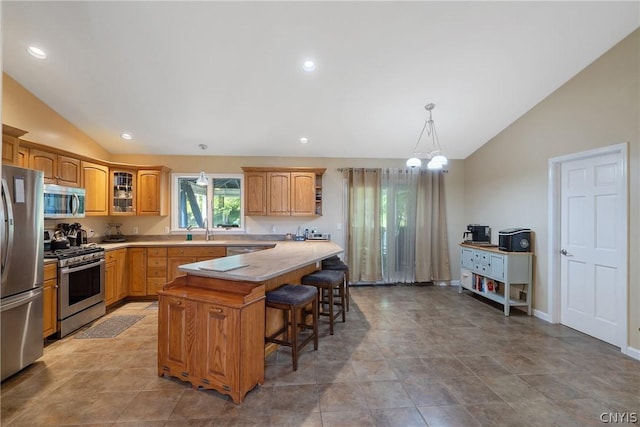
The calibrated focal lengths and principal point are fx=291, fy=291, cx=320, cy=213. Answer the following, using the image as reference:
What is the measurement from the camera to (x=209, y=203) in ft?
17.7

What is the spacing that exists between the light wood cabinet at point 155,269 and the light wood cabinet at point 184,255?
8cm

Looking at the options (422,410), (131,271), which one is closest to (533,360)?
(422,410)

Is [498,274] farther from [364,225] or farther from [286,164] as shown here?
[286,164]

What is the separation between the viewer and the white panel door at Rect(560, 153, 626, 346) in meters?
3.10

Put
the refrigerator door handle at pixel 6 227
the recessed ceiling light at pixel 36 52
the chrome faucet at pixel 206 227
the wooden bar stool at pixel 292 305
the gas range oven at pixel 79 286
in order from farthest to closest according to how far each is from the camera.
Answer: the chrome faucet at pixel 206 227 → the gas range oven at pixel 79 286 → the recessed ceiling light at pixel 36 52 → the wooden bar stool at pixel 292 305 → the refrigerator door handle at pixel 6 227

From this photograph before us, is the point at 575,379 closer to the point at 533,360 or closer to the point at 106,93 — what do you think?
the point at 533,360

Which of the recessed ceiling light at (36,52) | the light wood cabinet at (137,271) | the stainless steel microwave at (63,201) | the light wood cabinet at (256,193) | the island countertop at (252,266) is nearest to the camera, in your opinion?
the island countertop at (252,266)

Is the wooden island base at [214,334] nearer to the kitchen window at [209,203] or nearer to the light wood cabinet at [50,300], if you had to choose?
the light wood cabinet at [50,300]

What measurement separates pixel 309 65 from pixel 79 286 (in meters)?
3.76

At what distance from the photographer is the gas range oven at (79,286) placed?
3.27 metres

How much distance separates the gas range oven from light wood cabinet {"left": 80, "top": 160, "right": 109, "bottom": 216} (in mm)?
789

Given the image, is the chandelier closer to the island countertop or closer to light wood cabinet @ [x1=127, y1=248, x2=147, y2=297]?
the island countertop

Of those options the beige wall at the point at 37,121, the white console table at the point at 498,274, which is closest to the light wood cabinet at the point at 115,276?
the beige wall at the point at 37,121

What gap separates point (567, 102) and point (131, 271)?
6452 mm
